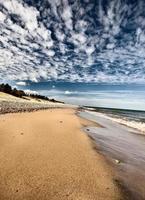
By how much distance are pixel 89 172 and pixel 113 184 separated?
2.11ft

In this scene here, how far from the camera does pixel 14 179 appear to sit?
323 cm

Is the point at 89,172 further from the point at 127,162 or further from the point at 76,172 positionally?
the point at 127,162

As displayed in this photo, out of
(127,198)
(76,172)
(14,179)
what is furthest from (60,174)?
(127,198)

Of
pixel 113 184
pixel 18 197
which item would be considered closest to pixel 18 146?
pixel 18 197

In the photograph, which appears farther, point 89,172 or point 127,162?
point 127,162

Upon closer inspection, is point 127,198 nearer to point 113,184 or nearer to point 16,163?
point 113,184

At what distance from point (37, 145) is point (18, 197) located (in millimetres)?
2999

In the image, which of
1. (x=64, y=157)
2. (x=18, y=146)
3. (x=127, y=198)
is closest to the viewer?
(x=127, y=198)

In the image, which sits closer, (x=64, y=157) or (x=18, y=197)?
(x=18, y=197)

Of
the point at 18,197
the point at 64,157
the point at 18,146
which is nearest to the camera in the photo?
the point at 18,197

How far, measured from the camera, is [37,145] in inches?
223

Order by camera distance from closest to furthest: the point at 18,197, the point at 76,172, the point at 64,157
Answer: the point at 18,197, the point at 76,172, the point at 64,157

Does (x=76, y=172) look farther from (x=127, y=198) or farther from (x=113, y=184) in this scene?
(x=127, y=198)

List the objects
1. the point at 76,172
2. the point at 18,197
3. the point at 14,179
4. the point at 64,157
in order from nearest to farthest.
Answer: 1. the point at 18,197
2. the point at 14,179
3. the point at 76,172
4. the point at 64,157
